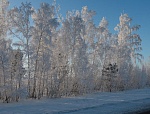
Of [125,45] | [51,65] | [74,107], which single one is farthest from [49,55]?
[125,45]

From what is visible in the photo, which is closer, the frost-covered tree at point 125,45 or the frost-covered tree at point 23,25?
the frost-covered tree at point 23,25

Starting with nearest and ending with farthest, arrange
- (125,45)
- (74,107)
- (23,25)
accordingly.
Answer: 1. (74,107)
2. (23,25)
3. (125,45)

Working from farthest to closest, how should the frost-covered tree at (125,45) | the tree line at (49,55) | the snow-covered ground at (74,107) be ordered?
the frost-covered tree at (125,45)
the tree line at (49,55)
the snow-covered ground at (74,107)

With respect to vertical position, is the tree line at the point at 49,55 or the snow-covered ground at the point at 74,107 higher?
the tree line at the point at 49,55

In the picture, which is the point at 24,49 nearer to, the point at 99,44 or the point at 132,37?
the point at 99,44

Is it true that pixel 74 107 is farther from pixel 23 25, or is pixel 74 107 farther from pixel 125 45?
pixel 125 45

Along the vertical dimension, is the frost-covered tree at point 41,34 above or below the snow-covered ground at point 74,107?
above

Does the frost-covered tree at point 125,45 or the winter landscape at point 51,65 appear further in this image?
the frost-covered tree at point 125,45

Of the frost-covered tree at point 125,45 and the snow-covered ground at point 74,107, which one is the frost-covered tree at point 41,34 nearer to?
the snow-covered ground at point 74,107

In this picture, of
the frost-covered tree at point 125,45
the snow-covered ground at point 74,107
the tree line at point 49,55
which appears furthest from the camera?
the frost-covered tree at point 125,45

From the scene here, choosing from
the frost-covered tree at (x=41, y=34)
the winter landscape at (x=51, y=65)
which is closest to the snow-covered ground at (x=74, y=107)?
the winter landscape at (x=51, y=65)

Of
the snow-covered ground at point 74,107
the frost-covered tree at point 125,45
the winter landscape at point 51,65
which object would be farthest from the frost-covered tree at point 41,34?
the frost-covered tree at point 125,45

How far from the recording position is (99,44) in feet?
128

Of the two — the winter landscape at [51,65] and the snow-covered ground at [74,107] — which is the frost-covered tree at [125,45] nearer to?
the winter landscape at [51,65]
